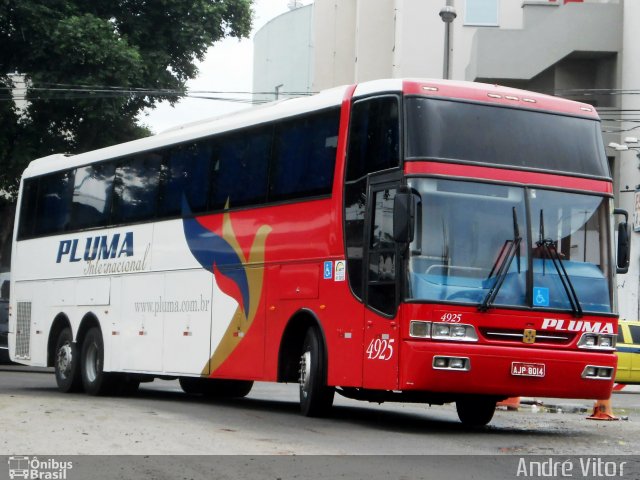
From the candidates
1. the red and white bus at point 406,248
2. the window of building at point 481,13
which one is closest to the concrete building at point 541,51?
the window of building at point 481,13

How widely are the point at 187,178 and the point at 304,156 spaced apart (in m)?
3.41

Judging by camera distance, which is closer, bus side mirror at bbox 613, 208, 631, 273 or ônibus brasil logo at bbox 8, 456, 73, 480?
ônibus brasil logo at bbox 8, 456, 73, 480

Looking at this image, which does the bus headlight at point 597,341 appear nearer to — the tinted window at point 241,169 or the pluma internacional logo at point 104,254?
the tinted window at point 241,169

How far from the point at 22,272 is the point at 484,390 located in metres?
12.3

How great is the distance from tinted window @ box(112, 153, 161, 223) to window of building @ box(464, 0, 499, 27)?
90.5 feet

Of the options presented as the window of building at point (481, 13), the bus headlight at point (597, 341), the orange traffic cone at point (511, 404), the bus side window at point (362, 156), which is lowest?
the orange traffic cone at point (511, 404)

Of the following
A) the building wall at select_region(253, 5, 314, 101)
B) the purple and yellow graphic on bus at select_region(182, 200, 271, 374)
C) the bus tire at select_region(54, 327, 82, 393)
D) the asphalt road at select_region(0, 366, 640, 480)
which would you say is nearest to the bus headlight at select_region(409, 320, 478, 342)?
the asphalt road at select_region(0, 366, 640, 480)

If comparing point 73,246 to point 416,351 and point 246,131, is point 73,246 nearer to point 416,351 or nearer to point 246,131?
point 246,131

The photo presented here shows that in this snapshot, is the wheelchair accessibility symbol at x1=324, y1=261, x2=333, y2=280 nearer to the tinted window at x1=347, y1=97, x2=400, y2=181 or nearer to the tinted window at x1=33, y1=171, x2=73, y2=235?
the tinted window at x1=347, y1=97, x2=400, y2=181

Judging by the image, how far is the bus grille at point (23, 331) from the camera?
23.0 metres

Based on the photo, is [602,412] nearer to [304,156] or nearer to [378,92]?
[304,156]

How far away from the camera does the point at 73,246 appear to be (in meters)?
21.9

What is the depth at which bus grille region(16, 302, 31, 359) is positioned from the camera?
907 inches

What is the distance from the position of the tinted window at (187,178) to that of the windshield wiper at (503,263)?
5.50 metres
